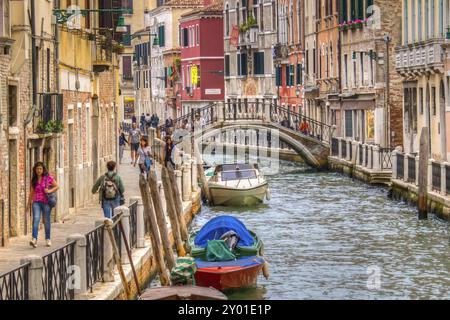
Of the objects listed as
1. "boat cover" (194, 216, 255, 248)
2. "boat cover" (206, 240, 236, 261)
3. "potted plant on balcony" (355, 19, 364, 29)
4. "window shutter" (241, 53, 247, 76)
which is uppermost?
"potted plant on balcony" (355, 19, 364, 29)

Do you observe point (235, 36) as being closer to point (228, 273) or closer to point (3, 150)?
point (228, 273)

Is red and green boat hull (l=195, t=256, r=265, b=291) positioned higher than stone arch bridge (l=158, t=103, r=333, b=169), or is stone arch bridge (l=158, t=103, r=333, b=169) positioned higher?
stone arch bridge (l=158, t=103, r=333, b=169)

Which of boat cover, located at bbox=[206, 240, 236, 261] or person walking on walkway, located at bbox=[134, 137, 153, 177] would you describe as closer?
boat cover, located at bbox=[206, 240, 236, 261]

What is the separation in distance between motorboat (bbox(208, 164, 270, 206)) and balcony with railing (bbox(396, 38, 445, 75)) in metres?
5.53

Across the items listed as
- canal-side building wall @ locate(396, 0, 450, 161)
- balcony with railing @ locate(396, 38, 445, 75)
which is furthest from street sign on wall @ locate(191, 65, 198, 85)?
balcony with railing @ locate(396, 38, 445, 75)

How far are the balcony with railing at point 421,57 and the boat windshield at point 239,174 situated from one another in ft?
18.4

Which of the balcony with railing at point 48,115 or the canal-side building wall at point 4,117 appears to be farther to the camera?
the balcony with railing at point 48,115

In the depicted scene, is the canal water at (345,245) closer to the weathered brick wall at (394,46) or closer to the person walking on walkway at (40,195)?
the person walking on walkway at (40,195)

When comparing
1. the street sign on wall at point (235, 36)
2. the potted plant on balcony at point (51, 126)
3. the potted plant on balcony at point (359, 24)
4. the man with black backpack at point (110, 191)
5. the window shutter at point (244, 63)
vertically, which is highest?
the street sign on wall at point (235, 36)

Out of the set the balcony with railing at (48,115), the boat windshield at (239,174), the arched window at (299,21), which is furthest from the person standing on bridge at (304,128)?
the balcony with railing at (48,115)

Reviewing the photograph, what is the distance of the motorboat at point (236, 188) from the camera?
135 ft

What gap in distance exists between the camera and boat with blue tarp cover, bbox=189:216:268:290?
23656 millimetres

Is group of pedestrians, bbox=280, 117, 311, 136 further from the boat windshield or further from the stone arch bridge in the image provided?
the boat windshield

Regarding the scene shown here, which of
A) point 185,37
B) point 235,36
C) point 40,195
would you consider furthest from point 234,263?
point 185,37
